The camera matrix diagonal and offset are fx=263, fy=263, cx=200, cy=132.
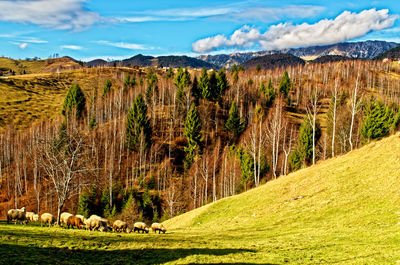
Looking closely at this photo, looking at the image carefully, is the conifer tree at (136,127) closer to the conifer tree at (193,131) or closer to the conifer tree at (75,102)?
the conifer tree at (193,131)

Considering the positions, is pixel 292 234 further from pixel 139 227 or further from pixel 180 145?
pixel 180 145

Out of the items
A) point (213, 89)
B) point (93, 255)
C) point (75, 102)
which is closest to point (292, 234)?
point (93, 255)

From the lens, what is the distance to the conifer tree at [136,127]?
85.8 m

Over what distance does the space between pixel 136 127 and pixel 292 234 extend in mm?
72254

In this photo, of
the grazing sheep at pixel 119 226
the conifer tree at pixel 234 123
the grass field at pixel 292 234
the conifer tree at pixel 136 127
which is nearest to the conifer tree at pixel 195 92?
the conifer tree at pixel 234 123

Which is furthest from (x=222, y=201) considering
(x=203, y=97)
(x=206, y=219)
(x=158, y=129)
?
(x=203, y=97)

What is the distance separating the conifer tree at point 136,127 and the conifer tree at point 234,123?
27325mm

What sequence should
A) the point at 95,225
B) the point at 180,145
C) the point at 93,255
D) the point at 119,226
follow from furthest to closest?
the point at 180,145, the point at 119,226, the point at 95,225, the point at 93,255

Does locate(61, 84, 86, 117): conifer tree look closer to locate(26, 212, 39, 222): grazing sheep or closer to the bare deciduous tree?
the bare deciduous tree

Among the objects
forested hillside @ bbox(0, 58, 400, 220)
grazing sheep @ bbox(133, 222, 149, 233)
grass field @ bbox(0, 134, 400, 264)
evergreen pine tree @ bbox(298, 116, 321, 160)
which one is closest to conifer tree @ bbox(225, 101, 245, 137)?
forested hillside @ bbox(0, 58, 400, 220)

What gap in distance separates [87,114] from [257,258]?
109972 millimetres

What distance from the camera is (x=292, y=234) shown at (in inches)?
782

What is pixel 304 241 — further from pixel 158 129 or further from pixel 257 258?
pixel 158 129

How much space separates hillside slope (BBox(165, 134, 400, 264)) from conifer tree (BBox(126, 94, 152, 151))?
4971 centimetres
